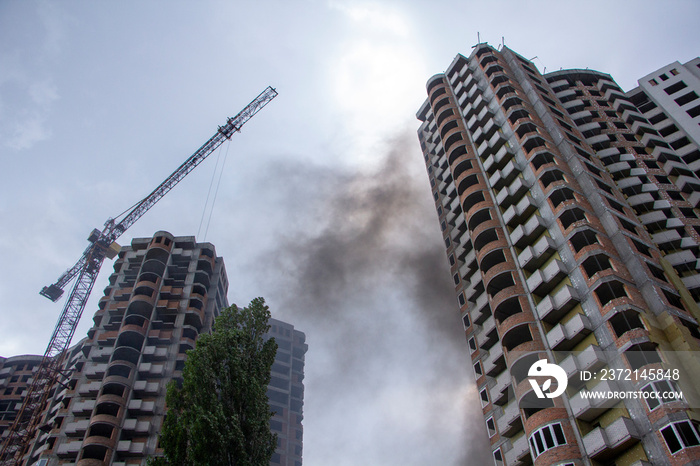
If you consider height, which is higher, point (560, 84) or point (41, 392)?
point (560, 84)

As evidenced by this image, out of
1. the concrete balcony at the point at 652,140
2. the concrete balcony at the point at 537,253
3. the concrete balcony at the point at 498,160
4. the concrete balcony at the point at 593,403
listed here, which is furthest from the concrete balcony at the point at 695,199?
the concrete balcony at the point at 593,403

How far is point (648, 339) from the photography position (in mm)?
32312

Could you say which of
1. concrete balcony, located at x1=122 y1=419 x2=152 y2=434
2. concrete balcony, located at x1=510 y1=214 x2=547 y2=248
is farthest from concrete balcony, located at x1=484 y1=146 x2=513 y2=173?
concrete balcony, located at x1=122 y1=419 x2=152 y2=434

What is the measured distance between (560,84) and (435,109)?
23106mm

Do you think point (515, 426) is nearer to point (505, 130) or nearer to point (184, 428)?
point (184, 428)

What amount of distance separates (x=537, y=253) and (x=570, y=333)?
Result: 8.73 metres

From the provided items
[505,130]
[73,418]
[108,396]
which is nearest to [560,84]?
[505,130]

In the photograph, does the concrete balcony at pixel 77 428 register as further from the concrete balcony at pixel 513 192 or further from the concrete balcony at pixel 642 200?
the concrete balcony at pixel 642 200

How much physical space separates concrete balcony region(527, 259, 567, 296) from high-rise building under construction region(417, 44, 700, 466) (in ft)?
0.36

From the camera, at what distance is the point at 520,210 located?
47875 millimetres

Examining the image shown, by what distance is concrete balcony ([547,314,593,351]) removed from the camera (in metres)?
35.7

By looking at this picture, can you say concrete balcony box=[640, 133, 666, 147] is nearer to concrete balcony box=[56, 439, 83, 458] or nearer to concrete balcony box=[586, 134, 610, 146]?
concrete balcony box=[586, 134, 610, 146]

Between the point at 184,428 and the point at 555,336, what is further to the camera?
the point at 555,336

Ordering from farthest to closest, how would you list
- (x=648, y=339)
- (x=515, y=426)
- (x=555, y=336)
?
(x=515, y=426), (x=555, y=336), (x=648, y=339)
